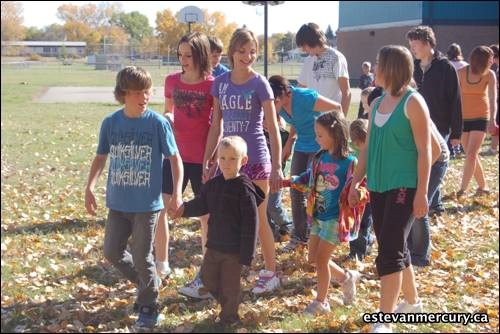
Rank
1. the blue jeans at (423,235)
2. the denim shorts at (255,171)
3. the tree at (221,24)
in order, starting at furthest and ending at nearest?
the tree at (221,24) → the blue jeans at (423,235) → the denim shorts at (255,171)

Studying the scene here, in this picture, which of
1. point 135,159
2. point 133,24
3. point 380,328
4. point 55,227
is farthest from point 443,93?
point 133,24

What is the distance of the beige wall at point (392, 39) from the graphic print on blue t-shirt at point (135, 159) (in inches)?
1133

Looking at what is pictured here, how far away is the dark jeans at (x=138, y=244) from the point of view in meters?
4.36

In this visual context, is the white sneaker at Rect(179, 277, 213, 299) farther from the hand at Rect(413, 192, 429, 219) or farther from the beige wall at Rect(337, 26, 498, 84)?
the beige wall at Rect(337, 26, 498, 84)

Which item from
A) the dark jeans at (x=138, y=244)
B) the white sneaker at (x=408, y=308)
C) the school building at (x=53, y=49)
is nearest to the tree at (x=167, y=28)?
the school building at (x=53, y=49)

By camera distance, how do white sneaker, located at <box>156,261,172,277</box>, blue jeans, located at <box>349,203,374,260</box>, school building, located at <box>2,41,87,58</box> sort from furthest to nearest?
school building, located at <box>2,41,87,58</box> < blue jeans, located at <box>349,203,374,260</box> < white sneaker, located at <box>156,261,172,277</box>

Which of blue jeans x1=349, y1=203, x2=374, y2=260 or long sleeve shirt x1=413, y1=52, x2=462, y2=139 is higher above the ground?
long sleeve shirt x1=413, y1=52, x2=462, y2=139

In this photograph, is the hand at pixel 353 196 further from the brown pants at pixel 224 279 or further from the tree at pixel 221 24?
the tree at pixel 221 24

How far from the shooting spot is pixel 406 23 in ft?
124

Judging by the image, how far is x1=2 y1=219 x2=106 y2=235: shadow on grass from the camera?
22.8 feet

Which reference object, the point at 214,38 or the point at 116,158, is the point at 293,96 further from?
the point at 116,158

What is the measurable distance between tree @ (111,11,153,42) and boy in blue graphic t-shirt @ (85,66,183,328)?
97.9 meters

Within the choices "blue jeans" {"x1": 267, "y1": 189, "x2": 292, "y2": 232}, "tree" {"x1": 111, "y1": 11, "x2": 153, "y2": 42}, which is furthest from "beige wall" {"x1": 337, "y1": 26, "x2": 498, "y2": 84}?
"tree" {"x1": 111, "y1": 11, "x2": 153, "y2": 42}

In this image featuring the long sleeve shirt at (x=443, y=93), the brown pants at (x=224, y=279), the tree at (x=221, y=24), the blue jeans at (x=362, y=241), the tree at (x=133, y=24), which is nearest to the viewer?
the brown pants at (x=224, y=279)
